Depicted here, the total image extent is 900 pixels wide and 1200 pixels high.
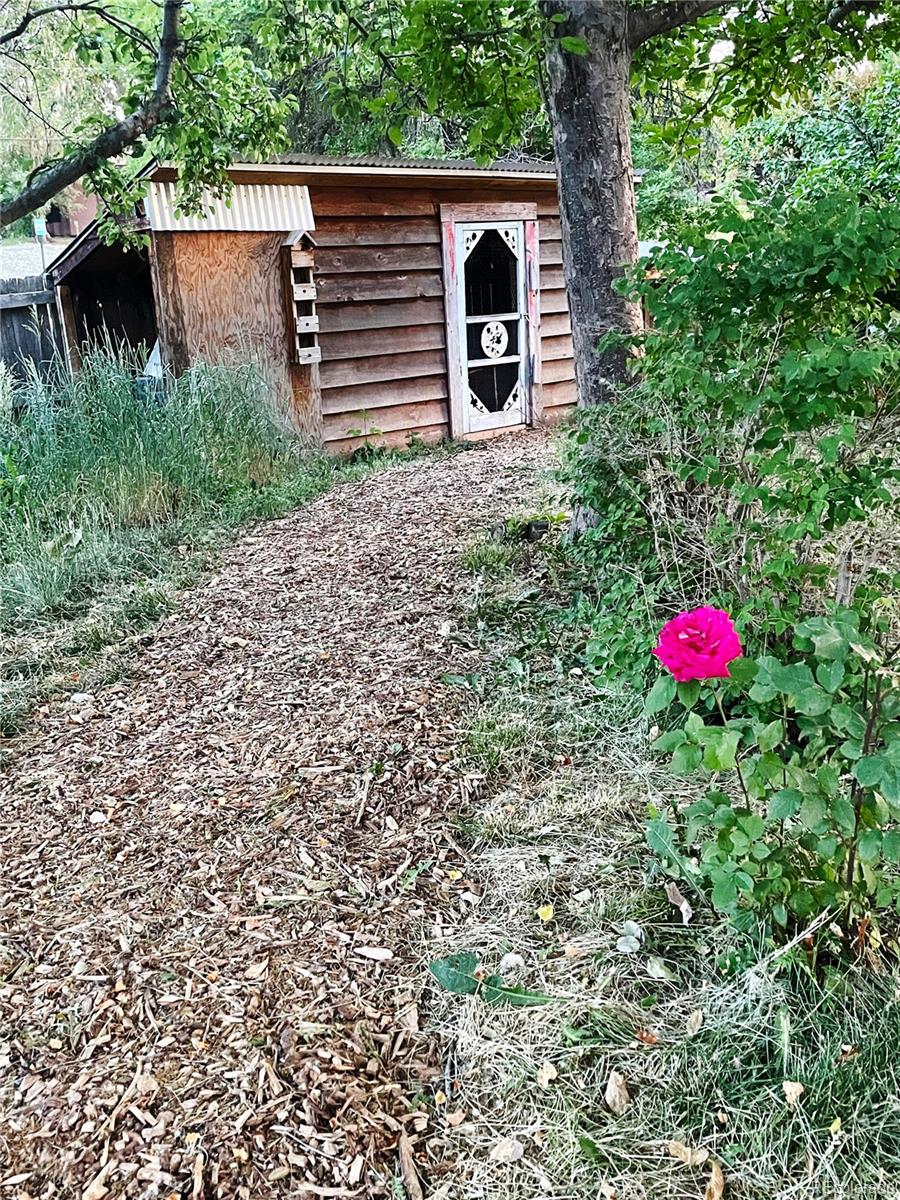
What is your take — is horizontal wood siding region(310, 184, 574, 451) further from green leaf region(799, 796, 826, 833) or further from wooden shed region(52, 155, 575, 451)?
green leaf region(799, 796, 826, 833)

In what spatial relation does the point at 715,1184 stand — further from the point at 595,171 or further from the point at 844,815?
the point at 595,171

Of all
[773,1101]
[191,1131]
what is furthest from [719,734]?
[191,1131]

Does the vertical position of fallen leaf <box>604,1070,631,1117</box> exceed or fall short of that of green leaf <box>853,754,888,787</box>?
it falls short

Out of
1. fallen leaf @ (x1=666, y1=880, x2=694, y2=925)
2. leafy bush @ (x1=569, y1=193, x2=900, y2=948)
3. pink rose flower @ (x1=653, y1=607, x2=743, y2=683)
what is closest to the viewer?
pink rose flower @ (x1=653, y1=607, x2=743, y2=683)

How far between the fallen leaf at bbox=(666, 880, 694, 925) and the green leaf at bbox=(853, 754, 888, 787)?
0.78 metres

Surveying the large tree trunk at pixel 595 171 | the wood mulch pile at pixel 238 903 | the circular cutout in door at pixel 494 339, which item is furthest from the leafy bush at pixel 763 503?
the circular cutout in door at pixel 494 339

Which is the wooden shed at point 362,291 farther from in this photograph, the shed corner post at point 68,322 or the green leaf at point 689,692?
the green leaf at point 689,692

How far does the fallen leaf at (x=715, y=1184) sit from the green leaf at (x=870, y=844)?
0.65 metres

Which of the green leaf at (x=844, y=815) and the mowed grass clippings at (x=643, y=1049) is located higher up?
the green leaf at (x=844, y=815)

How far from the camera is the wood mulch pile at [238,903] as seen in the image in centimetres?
181

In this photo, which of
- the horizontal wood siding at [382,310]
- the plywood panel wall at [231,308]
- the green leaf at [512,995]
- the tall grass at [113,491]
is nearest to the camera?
the green leaf at [512,995]

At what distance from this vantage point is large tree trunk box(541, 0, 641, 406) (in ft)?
12.2

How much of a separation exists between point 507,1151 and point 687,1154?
1.14 ft

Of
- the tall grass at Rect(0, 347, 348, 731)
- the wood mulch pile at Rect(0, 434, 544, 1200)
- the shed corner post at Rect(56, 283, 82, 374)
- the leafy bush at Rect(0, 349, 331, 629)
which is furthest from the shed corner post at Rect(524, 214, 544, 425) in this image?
the wood mulch pile at Rect(0, 434, 544, 1200)
